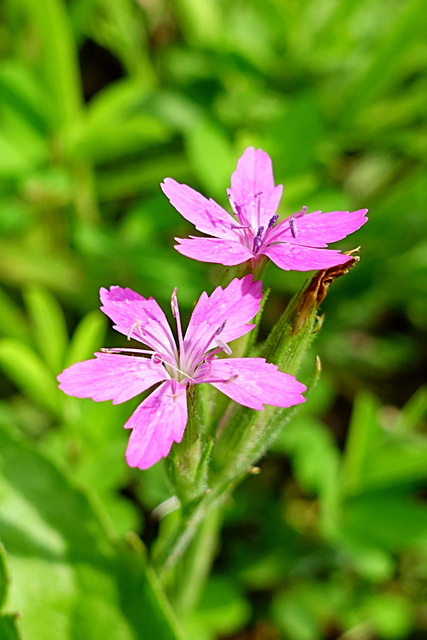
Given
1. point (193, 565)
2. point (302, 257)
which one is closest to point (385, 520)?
point (193, 565)

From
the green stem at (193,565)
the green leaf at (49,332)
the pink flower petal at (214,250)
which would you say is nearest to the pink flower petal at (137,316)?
the pink flower petal at (214,250)

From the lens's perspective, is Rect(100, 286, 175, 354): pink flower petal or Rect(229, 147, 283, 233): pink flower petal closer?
Rect(100, 286, 175, 354): pink flower petal

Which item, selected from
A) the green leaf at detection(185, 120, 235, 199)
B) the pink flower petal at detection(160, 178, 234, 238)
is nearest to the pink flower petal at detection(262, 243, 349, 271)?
the pink flower petal at detection(160, 178, 234, 238)

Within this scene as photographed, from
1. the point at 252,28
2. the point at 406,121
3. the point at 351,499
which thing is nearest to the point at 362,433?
the point at 351,499

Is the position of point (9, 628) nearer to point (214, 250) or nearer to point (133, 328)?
point (133, 328)

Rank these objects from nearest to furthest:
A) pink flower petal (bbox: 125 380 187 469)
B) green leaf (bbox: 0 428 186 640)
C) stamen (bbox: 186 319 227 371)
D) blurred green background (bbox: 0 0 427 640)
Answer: pink flower petal (bbox: 125 380 187 469)
stamen (bbox: 186 319 227 371)
green leaf (bbox: 0 428 186 640)
blurred green background (bbox: 0 0 427 640)

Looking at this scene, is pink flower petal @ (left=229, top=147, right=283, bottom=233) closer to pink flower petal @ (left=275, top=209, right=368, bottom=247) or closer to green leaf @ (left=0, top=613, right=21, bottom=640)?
pink flower petal @ (left=275, top=209, right=368, bottom=247)
